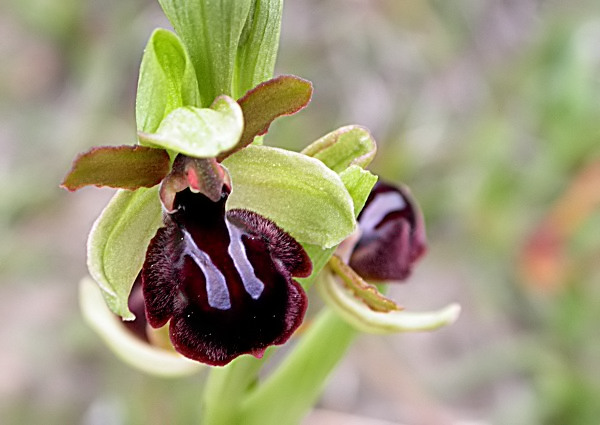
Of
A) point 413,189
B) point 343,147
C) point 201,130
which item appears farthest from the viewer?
point 413,189

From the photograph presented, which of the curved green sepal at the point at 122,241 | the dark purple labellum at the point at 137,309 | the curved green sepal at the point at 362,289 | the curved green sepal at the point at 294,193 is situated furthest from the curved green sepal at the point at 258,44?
the dark purple labellum at the point at 137,309

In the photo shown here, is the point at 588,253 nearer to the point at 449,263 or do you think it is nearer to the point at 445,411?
the point at 449,263

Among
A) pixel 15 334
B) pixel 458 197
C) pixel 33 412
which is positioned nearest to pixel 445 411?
pixel 458 197

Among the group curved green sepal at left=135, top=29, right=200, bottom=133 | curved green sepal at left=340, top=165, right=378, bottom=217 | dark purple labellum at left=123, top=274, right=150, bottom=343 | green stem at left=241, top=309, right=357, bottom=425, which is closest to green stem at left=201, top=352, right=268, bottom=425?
green stem at left=241, top=309, right=357, bottom=425

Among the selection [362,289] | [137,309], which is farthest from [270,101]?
[137,309]

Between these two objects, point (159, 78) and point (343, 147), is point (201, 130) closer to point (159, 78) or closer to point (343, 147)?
point (159, 78)
